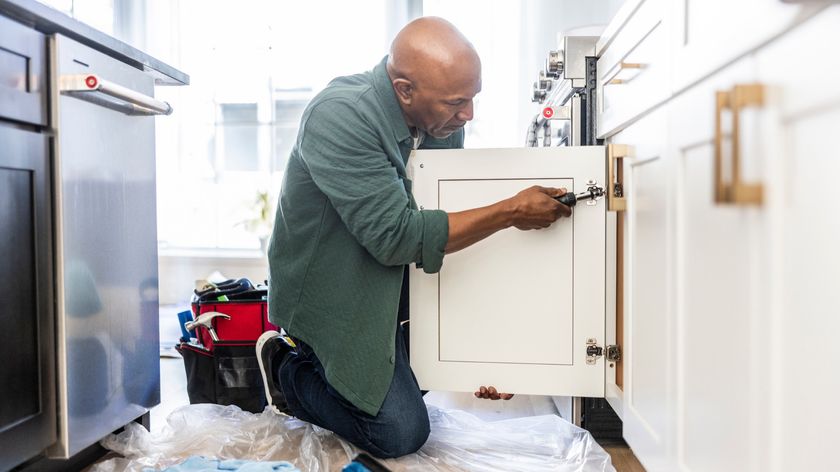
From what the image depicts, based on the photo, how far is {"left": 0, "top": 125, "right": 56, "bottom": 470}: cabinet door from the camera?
1.09 m

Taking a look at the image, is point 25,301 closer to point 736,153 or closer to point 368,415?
point 368,415

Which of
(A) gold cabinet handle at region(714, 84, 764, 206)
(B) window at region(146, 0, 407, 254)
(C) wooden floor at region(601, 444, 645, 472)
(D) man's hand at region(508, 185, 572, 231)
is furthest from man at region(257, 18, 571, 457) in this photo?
(B) window at region(146, 0, 407, 254)

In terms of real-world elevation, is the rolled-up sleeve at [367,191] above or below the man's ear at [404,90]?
below

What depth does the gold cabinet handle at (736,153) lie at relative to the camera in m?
0.63

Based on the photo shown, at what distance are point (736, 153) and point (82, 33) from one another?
3.75 ft

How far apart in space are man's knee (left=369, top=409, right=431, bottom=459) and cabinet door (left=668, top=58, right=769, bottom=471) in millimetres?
633

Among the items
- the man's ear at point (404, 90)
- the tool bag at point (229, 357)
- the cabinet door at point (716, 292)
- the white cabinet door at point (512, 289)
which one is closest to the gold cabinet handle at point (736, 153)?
the cabinet door at point (716, 292)

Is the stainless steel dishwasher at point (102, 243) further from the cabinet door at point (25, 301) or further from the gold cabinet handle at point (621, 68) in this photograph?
the gold cabinet handle at point (621, 68)

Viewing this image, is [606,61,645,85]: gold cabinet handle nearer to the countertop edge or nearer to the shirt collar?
the shirt collar

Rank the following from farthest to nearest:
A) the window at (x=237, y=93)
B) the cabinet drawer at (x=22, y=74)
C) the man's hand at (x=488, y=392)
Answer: the window at (x=237, y=93)
the man's hand at (x=488, y=392)
the cabinet drawer at (x=22, y=74)

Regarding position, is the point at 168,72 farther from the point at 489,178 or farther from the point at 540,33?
the point at 540,33

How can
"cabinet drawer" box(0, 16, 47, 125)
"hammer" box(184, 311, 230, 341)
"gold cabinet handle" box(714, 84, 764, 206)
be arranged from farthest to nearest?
"hammer" box(184, 311, 230, 341) → "cabinet drawer" box(0, 16, 47, 125) → "gold cabinet handle" box(714, 84, 764, 206)

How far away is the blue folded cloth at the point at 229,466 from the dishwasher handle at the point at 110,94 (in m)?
0.73

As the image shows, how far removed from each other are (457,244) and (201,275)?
8.07 feet
